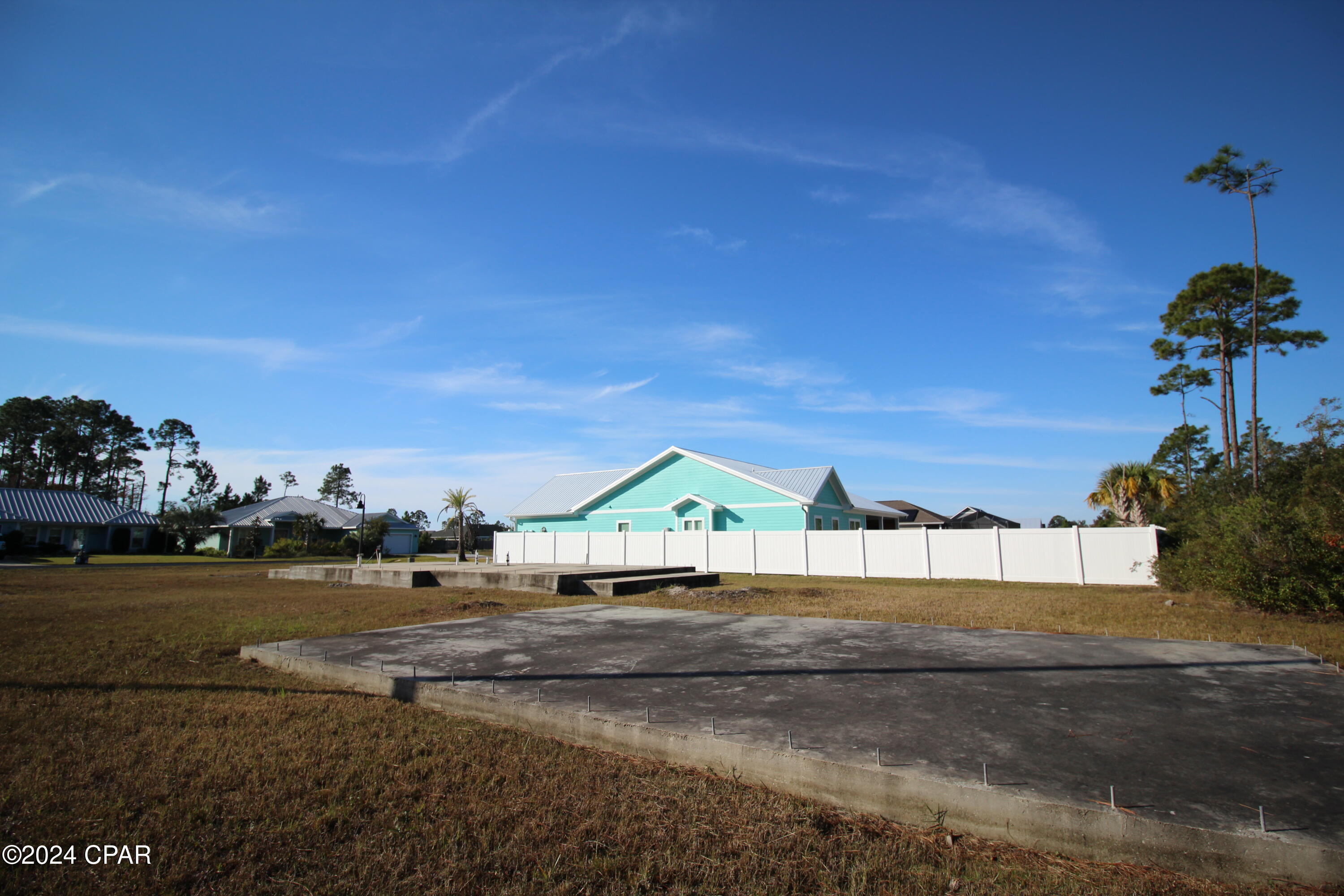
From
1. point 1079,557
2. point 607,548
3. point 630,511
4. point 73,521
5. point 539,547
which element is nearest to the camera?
point 1079,557

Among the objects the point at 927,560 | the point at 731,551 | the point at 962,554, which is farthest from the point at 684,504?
the point at 962,554

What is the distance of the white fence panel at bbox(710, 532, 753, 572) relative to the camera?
21.8 m

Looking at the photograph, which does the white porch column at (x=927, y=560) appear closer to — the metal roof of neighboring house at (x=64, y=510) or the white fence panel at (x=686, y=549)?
the white fence panel at (x=686, y=549)

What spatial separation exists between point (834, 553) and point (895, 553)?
1.87 metres

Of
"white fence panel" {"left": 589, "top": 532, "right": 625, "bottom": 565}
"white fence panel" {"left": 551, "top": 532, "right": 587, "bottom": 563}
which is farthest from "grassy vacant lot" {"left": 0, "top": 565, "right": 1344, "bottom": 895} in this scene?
"white fence panel" {"left": 551, "top": 532, "right": 587, "bottom": 563}

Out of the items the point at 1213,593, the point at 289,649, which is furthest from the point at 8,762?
the point at 1213,593

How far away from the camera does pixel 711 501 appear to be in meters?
26.1

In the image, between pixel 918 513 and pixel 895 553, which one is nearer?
pixel 895 553

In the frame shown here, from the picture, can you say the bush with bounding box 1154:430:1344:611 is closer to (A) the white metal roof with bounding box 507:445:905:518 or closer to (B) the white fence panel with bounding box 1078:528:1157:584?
(B) the white fence panel with bounding box 1078:528:1157:584

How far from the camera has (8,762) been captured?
3.71m

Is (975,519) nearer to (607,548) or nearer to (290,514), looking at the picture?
(607,548)

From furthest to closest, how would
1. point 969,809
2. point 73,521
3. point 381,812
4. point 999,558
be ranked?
point 73,521 < point 999,558 < point 381,812 < point 969,809

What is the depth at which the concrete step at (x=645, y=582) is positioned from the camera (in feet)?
45.6

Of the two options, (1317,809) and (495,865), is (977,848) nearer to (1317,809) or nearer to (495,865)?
(1317,809)
